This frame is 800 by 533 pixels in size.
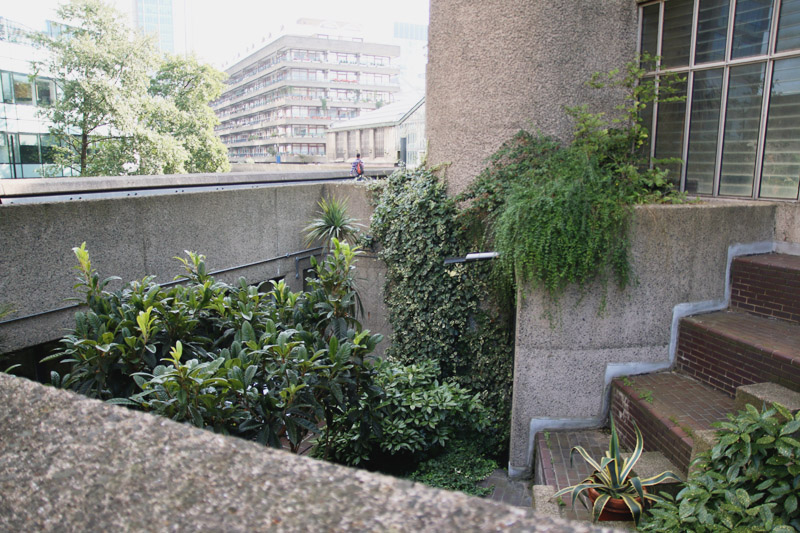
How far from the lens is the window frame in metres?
5.30

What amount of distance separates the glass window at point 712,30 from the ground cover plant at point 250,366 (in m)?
4.54

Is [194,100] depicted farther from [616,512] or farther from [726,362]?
[616,512]

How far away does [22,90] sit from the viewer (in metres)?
30.8

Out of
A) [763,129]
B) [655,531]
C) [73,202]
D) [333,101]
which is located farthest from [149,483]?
[333,101]

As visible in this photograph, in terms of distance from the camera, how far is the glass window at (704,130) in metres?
5.82

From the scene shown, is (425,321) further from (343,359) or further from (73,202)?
(73,202)

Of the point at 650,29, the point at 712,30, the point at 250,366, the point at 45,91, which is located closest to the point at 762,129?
the point at 712,30

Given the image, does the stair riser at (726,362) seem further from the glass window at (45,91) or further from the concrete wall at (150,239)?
the glass window at (45,91)

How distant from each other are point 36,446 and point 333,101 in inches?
3245

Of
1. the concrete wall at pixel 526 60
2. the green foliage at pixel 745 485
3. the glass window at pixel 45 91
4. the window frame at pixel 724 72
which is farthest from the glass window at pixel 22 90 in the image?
the green foliage at pixel 745 485

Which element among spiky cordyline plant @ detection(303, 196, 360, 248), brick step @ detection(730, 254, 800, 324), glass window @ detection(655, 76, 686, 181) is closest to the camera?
brick step @ detection(730, 254, 800, 324)

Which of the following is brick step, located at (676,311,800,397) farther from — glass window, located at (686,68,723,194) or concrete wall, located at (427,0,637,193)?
concrete wall, located at (427,0,637,193)

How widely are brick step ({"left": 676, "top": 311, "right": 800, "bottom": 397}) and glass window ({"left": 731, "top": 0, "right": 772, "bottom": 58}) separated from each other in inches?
107

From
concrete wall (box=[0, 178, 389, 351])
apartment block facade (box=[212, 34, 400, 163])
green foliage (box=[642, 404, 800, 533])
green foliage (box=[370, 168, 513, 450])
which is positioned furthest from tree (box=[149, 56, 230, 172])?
apartment block facade (box=[212, 34, 400, 163])
